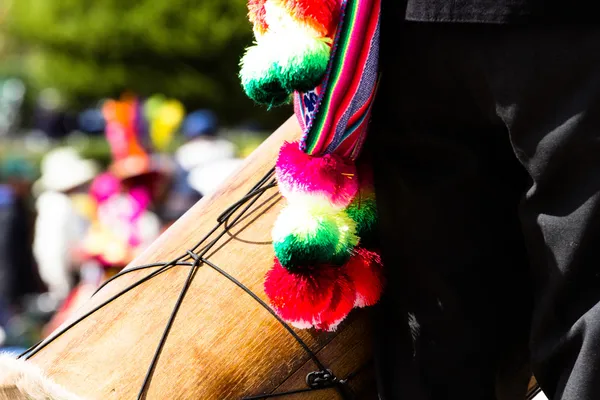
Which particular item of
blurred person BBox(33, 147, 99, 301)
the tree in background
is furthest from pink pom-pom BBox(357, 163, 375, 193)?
the tree in background

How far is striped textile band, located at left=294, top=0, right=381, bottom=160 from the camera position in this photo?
131cm

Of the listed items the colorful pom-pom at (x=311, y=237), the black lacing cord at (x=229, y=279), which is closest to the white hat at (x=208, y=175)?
the black lacing cord at (x=229, y=279)

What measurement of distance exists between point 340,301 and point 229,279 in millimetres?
234

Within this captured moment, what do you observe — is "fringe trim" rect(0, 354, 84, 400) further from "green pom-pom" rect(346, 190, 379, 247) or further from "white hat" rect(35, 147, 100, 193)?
"white hat" rect(35, 147, 100, 193)

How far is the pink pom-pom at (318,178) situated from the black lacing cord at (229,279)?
22 centimetres

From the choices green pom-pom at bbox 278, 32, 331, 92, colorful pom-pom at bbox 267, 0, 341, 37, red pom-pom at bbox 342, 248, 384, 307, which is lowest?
red pom-pom at bbox 342, 248, 384, 307

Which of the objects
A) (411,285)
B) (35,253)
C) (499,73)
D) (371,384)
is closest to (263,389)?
(371,384)

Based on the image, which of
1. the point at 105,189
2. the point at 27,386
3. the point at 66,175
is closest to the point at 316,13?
the point at 27,386

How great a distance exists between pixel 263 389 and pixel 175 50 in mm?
11430

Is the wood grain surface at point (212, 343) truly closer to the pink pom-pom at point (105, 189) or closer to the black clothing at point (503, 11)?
the black clothing at point (503, 11)

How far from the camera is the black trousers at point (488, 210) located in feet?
3.81

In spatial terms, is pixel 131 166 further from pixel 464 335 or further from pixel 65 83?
pixel 65 83

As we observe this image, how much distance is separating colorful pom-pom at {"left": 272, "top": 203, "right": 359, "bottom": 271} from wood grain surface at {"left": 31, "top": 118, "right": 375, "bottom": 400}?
0.55ft

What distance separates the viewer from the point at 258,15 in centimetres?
142
